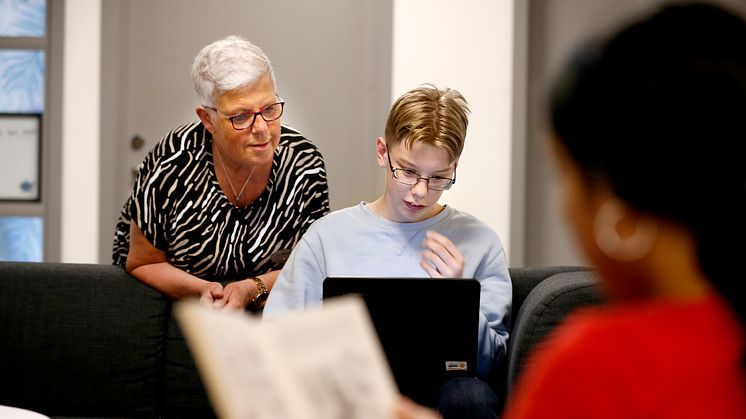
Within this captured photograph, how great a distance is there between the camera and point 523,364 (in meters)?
2.08

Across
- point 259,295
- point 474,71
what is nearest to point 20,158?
point 474,71


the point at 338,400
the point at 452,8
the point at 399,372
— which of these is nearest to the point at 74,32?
the point at 452,8

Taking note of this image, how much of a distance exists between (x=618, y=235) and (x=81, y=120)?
3.74 m

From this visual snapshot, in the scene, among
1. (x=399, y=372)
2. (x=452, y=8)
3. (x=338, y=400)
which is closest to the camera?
(x=338, y=400)

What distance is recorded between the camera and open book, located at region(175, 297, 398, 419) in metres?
0.78

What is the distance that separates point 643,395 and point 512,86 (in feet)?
11.7

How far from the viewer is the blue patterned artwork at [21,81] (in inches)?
166

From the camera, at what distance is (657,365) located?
0.65 meters

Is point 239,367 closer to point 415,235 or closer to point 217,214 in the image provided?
point 415,235

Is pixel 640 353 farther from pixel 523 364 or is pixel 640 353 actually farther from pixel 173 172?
pixel 173 172

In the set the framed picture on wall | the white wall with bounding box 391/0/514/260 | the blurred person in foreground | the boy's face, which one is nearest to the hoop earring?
the blurred person in foreground

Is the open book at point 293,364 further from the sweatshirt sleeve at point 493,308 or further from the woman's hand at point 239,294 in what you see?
the woman's hand at point 239,294

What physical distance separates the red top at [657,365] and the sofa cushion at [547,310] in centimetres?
141

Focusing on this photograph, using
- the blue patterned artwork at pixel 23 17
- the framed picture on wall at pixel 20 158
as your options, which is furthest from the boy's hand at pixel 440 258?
the blue patterned artwork at pixel 23 17
